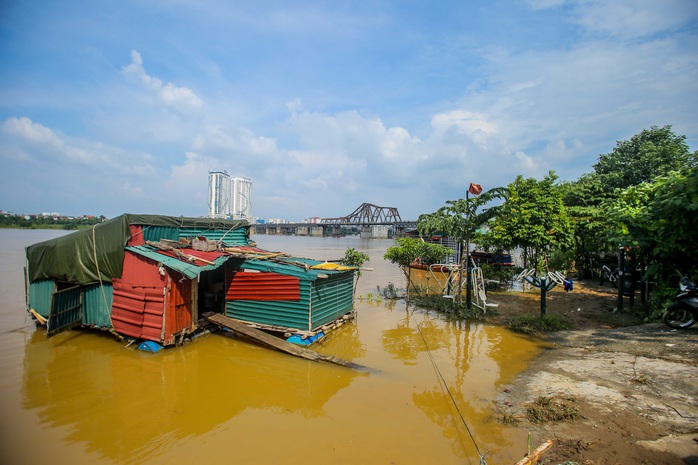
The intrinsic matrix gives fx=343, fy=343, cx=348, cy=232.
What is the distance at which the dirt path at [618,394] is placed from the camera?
4336 mm

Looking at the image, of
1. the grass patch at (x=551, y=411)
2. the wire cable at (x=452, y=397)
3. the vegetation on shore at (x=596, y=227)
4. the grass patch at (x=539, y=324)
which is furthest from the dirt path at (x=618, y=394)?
the vegetation on shore at (x=596, y=227)

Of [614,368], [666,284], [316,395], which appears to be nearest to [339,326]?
[316,395]

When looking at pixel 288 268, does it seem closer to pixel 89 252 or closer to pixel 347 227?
pixel 89 252

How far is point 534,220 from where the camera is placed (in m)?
12.3

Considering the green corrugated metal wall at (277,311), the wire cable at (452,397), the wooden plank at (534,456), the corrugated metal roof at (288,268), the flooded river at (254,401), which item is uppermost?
the corrugated metal roof at (288,268)

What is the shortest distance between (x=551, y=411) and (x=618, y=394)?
4.57ft

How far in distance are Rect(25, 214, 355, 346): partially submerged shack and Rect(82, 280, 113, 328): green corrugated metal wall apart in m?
0.03

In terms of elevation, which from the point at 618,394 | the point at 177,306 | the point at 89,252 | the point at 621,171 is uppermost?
the point at 621,171

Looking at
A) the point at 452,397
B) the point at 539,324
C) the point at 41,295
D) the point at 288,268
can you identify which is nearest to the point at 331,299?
the point at 288,268

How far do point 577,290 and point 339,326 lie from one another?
1241cm

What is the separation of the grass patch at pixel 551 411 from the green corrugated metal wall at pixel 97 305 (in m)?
10.5

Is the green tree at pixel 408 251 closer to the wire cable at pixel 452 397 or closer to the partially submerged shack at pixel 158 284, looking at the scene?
the wire cable at pixel 452 397

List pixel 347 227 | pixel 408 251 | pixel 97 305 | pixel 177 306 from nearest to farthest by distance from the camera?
1. pixel 177 306
2. pixel 97 305
3. pixel 408 251
4. pixel 347 227

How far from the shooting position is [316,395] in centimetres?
689
